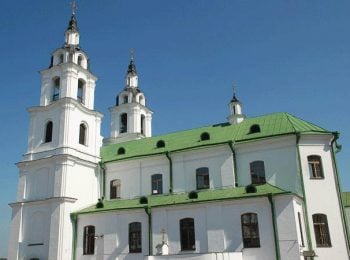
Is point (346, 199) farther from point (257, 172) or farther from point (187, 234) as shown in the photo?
point (187, 234)

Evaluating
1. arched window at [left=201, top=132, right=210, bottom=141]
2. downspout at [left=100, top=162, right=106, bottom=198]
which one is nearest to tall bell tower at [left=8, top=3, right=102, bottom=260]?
downspout at [left=100, top=162, right=106, bottom=198]

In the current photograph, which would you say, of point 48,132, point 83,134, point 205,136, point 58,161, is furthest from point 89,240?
point 205,136

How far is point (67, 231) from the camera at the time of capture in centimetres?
2386

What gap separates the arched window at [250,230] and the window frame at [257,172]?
3194 millimetres

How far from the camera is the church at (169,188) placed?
65.0 feet

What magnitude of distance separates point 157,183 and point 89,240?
5.58 m

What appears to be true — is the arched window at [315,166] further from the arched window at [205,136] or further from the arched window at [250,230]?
the arched window at [205,136]

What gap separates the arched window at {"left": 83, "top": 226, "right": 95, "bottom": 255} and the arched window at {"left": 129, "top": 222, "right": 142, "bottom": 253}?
2.79 m

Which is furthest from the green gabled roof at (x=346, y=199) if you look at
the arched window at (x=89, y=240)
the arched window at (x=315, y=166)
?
the arched window at (x=89, y=240)

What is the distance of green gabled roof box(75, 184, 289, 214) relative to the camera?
20.1 m

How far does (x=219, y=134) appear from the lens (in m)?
25.3

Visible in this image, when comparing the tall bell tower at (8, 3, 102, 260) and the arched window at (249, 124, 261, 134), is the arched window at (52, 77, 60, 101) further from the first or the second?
the arched window at (249, 124, 261, 134)

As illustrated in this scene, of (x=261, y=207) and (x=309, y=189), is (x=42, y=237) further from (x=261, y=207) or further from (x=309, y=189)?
(x=309, y=189)

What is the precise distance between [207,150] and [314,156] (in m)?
6.39
